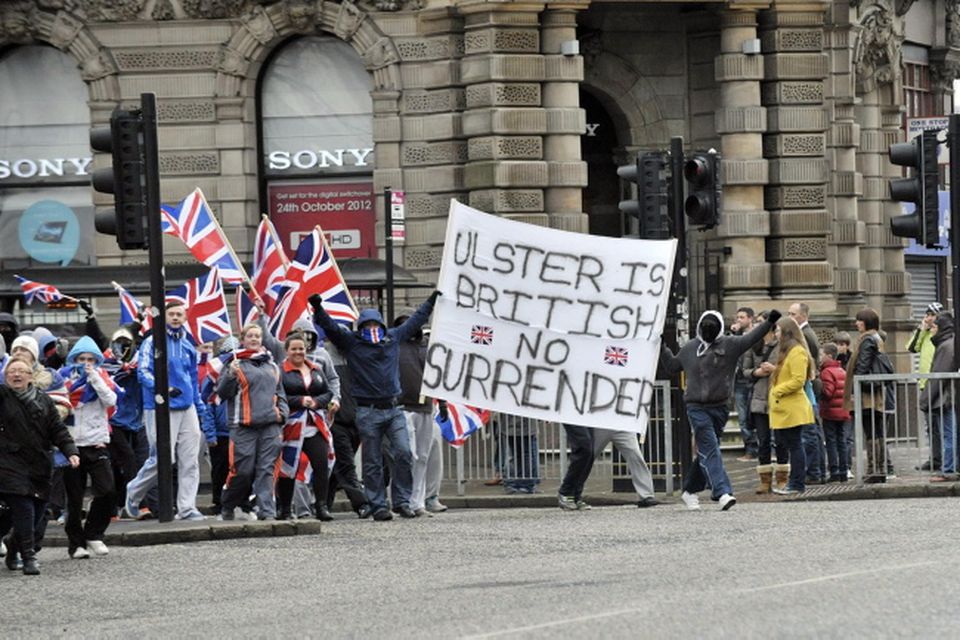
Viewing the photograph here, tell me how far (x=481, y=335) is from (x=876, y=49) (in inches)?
707

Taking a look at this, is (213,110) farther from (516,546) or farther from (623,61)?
(516,546)

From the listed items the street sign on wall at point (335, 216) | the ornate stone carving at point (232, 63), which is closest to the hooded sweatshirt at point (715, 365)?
the street sign on wall at point (335, 216)

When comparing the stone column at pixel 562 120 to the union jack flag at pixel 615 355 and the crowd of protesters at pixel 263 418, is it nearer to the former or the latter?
the crowd of protesters at pixel 263 418

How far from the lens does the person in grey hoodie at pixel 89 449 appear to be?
763 inches

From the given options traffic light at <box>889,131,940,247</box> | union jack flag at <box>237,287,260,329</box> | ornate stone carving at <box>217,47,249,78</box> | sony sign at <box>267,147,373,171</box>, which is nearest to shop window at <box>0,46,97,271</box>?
ornate stone carving at <box>217,47,249,78</box>

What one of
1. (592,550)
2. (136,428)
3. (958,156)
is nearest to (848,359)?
(958,156)

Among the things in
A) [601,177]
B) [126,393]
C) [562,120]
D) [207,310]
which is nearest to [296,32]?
[562,120]

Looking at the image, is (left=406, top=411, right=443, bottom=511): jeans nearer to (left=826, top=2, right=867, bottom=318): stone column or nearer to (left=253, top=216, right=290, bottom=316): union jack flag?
(left=253, top=216, right=290, bottom=316): union jack flag

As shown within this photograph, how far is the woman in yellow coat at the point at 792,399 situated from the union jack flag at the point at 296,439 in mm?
4074

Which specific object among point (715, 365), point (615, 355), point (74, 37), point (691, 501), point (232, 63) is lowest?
point (691, 501)

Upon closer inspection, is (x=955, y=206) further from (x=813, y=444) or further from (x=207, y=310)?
(x=207, y=310)

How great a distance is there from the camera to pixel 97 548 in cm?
1947

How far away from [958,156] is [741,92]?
433 inches

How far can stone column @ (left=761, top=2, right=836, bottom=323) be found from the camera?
3506cm
